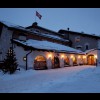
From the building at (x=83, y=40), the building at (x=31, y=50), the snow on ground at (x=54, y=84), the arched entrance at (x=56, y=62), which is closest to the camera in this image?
the snow on ground at (x=54, y=84)

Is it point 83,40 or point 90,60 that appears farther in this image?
point 83,40

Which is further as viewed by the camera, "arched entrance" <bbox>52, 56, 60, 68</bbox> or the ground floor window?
the ground floor window

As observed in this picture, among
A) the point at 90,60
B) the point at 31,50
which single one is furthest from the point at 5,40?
the point at 90,60

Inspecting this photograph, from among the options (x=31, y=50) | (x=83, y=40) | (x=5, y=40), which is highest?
(x=83, y=40)

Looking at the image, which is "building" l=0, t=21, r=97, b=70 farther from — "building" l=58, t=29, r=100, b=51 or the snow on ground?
the snow on ground

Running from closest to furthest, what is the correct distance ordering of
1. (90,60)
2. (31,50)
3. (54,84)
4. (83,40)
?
(54,84)
(31,50)
(90,60)
(83,40)

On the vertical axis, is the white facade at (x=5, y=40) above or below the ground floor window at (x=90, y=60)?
above

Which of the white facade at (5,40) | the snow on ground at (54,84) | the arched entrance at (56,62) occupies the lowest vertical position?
the snow on ground at (54,84)

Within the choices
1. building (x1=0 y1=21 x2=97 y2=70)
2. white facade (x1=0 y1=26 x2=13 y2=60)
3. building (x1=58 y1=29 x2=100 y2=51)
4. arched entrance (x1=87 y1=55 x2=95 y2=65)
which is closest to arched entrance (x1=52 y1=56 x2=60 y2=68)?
building (x1=0 y1=21 x2=97 y2=70)

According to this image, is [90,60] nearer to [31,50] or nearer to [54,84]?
[31,50]

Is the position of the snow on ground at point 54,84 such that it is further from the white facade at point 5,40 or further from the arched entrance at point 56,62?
the white facade at point 5,40

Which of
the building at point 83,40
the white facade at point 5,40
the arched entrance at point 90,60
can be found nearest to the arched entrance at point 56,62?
the white facade at point 5,40
